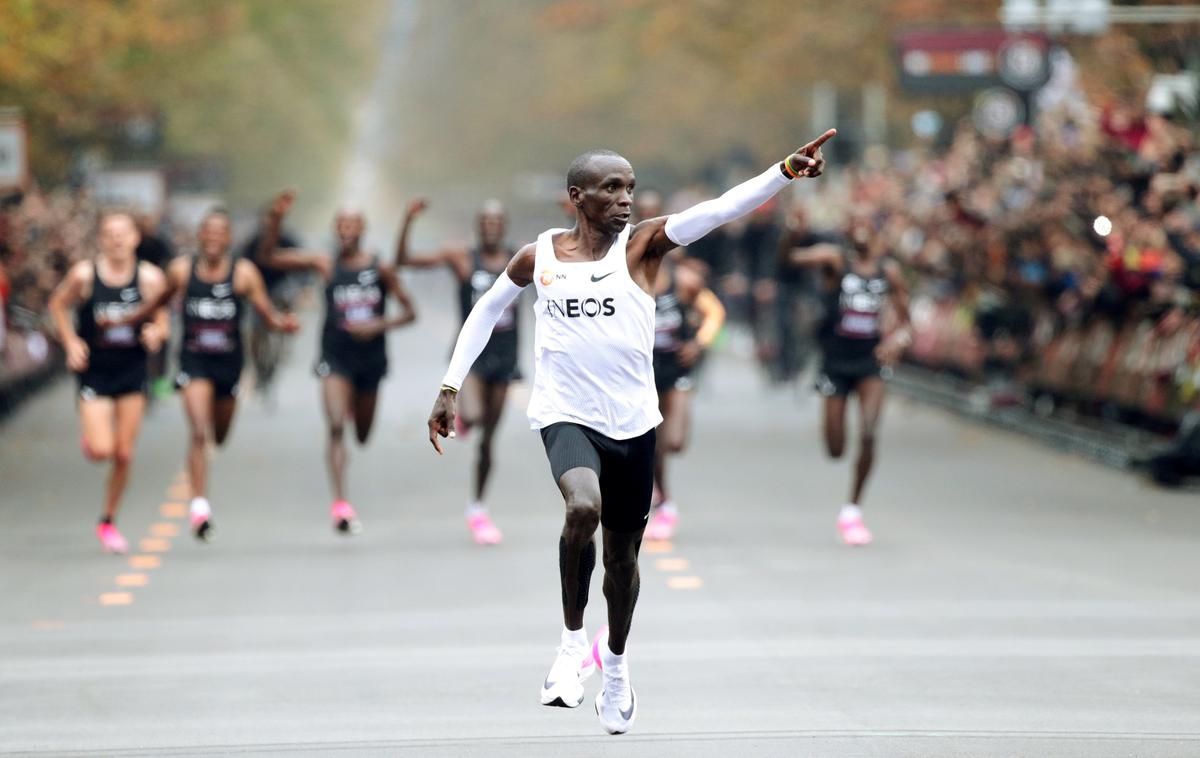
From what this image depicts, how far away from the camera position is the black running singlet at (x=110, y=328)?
13578 mm

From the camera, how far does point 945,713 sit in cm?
822

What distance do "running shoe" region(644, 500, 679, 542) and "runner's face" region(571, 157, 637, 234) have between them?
→ 6471mm

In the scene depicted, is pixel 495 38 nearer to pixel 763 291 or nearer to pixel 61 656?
pixel 763 291

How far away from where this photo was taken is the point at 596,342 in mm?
7844

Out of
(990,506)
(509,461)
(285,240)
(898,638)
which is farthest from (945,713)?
(285,240)

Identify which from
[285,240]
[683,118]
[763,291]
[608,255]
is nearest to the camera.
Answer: [608,255]

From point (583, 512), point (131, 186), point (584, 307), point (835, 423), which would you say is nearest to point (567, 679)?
point (583, 512)

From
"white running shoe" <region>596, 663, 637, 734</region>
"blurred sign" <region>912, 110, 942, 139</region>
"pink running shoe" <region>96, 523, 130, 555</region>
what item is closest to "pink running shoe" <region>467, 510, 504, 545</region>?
"pink running shoe" <region>96, 523, 130, 555</region>

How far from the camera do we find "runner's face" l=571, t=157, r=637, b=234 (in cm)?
776

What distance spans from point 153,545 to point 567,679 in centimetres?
679

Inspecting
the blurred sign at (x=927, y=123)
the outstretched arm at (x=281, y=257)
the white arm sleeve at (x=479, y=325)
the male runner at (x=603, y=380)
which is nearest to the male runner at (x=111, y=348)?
the outstretched arm at (x=281, y=257)

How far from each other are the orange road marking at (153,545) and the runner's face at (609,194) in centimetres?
661

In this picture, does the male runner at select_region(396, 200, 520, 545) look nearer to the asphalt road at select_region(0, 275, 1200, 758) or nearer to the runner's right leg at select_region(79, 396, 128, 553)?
the asphalt road at select_region(0, 275, 1200, 758)

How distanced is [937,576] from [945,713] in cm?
417
